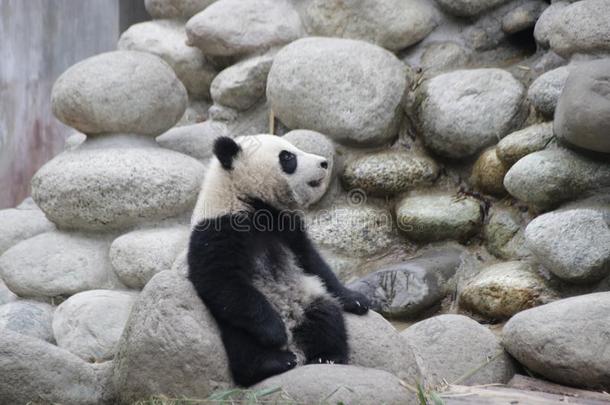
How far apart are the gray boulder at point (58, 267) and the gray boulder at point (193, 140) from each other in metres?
0.95

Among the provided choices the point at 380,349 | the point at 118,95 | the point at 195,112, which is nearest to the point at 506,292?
the point at 380,349

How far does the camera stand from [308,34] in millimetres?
7195

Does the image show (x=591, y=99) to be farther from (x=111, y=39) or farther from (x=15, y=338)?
(x=111, y=39)

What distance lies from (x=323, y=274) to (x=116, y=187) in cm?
237

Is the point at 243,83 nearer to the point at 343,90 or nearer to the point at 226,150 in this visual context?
the point at 343,90

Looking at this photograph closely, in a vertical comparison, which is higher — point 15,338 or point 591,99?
point 591,99

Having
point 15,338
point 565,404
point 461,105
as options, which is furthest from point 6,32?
point 565,404

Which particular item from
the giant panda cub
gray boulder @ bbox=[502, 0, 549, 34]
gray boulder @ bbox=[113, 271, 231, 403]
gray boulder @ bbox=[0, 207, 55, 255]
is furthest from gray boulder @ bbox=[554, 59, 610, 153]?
gray boulder @ bbox=[0, 207, 55, 255]

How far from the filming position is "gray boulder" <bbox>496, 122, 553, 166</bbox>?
18.7ft

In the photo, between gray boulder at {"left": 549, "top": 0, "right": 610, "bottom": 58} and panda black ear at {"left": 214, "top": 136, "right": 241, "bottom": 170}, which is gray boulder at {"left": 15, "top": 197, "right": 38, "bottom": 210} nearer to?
panda black ear at {"left": 214, "top": 136, "right": 241, "bottom": 170}

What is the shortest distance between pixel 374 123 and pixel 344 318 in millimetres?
2515

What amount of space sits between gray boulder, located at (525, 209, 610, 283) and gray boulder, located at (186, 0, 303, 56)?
280 cm

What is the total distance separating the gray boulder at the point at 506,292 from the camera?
17.3ft

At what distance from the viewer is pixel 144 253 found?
19.7 ft
